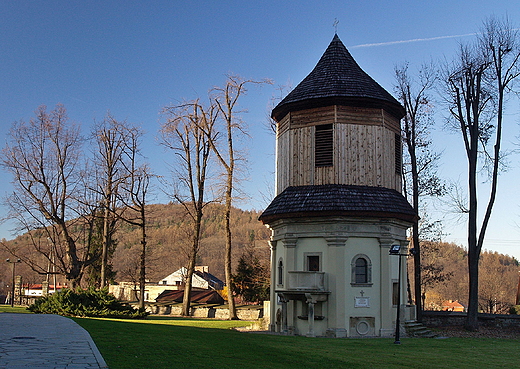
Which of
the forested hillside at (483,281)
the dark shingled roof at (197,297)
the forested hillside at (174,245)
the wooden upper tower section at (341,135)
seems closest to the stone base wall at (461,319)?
the wooden upper tower section at (341,135)

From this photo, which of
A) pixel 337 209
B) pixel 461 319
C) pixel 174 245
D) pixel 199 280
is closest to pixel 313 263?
pixel 337 209

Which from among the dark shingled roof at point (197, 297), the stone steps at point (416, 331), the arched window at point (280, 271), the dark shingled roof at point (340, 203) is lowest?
the dark shingled roof at point (197, 297)

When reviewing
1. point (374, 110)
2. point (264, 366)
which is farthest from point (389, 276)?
point (264, 366)

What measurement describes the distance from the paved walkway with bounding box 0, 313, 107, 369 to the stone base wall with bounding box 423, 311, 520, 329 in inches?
818

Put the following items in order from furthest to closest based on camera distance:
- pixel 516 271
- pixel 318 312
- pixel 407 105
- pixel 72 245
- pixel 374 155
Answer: pixel 516 271, pixel 72 245, pixel 407 105, pixel 374 155, pixel 318 312

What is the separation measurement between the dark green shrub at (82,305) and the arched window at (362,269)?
10.8 metres

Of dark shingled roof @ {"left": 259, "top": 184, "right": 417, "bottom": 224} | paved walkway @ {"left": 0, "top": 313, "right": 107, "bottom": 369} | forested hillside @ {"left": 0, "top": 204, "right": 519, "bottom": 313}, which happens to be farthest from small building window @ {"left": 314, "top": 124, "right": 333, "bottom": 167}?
forested hillside @ {"left": 0, "top": 204, "right": 519, "bottom": 313}

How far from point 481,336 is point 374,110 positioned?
11.7 metres

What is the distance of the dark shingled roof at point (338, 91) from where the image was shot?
2333cm

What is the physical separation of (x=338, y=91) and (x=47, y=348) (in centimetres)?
1702

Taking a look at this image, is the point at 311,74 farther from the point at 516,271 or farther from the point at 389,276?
the point at 516,271

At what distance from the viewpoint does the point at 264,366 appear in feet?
34.2

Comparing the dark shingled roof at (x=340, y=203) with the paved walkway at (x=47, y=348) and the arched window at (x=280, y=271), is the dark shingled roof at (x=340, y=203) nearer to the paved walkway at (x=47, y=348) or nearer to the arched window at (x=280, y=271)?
the arched window at (x=280, y=271)

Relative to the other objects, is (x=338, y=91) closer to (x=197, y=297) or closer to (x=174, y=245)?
(x=197, y=297)
